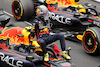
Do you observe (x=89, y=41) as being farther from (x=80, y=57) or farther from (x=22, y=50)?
(x=22, y=50)

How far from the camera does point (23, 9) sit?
14.3m

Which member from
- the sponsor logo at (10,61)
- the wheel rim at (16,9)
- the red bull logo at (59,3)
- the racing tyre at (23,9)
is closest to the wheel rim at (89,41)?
the red bull logo at (59,3)

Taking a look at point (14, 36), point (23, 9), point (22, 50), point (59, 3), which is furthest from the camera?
point (23, 9)

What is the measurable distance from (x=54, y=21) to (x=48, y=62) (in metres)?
4.56

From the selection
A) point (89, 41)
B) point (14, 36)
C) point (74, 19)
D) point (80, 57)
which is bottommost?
point (80, 57)

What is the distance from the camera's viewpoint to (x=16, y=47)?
9.45 metres

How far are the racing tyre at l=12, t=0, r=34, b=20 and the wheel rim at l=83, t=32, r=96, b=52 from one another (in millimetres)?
3950

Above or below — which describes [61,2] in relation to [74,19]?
above

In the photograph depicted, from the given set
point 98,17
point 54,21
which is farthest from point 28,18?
point 98,17

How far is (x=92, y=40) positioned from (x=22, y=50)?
10.8 ft

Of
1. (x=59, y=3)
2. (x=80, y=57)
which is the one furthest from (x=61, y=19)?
(x=80, y=57)

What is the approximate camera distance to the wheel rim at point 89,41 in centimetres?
1128

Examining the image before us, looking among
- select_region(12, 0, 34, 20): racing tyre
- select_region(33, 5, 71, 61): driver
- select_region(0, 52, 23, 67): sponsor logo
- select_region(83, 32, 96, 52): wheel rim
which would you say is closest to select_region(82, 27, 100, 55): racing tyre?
select_region(83, 32, 96, 52): wheel rim

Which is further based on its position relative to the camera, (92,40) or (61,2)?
(61,2)
